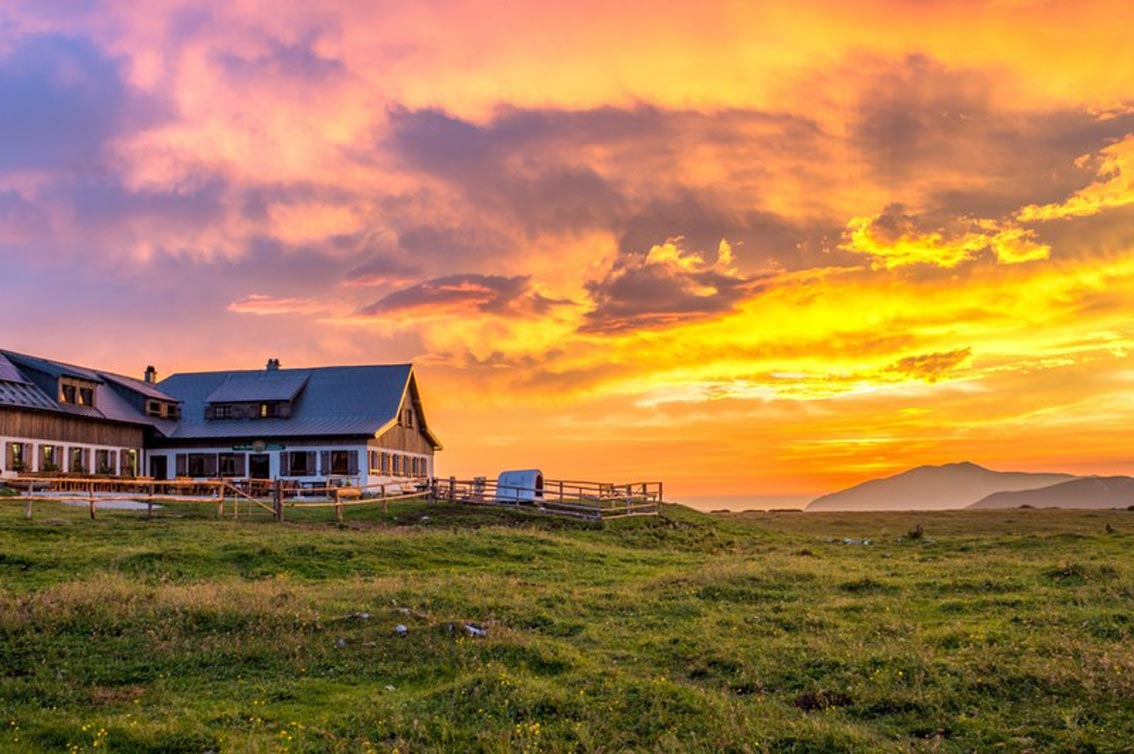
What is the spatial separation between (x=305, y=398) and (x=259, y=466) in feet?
22.2

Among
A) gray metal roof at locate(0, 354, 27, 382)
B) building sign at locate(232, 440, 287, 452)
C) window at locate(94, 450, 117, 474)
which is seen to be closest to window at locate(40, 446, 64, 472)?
window at locate(94, 450, 117, 474)

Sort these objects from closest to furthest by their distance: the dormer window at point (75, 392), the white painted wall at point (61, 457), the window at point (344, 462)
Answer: the white painted wall at point (61, 457), the dormer window at point (75, 392), the window at point (344, 462)

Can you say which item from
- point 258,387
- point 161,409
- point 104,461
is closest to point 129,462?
point 104,461

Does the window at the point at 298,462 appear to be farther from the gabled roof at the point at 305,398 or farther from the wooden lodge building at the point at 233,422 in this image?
the gabled roof at the point at 305,398

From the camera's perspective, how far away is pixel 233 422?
7181 cm

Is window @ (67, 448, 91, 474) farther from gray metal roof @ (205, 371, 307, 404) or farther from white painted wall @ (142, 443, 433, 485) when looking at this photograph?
gray metal roof @ (205, 371, 307, 404)

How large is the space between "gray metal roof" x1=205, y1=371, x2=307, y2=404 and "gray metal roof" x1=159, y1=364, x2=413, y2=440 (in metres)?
0.08

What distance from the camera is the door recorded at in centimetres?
6912

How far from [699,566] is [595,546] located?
710 cm

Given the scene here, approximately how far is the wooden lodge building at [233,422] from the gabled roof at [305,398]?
83 millimetres

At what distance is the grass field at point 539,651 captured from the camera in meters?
13.1

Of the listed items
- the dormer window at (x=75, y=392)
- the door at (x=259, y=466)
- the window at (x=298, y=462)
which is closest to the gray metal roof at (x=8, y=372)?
the dormer window at (x=75, y=392)

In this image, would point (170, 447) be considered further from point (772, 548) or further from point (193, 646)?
point (193, 646)

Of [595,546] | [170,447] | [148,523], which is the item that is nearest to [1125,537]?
[595,546]
